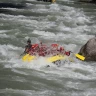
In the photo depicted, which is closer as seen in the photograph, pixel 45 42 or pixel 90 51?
pixel 90 51

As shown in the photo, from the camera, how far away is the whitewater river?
32.4 ft

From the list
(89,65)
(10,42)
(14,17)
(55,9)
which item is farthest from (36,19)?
(89,65)

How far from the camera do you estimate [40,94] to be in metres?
9.31

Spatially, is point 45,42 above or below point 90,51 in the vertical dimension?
below

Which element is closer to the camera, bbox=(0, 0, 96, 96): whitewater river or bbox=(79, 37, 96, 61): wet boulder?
Result: bbox=(0, 0, 96, 96): whitewater river

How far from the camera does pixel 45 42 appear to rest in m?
15.3

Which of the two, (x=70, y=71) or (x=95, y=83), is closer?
(x=95, y=83)

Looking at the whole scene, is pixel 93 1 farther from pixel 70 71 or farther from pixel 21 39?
pixel 70 71

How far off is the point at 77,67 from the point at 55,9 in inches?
567

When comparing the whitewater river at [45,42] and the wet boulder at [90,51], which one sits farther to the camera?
the wet boulder at [90,51]

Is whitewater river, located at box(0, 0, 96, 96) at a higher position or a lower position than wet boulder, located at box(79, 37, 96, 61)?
lower

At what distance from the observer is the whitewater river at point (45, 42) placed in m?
9.87

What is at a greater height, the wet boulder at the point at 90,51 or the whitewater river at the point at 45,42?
the wet boulder at the point at 90,51

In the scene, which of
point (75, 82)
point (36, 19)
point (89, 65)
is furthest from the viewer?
point (36, 19)
